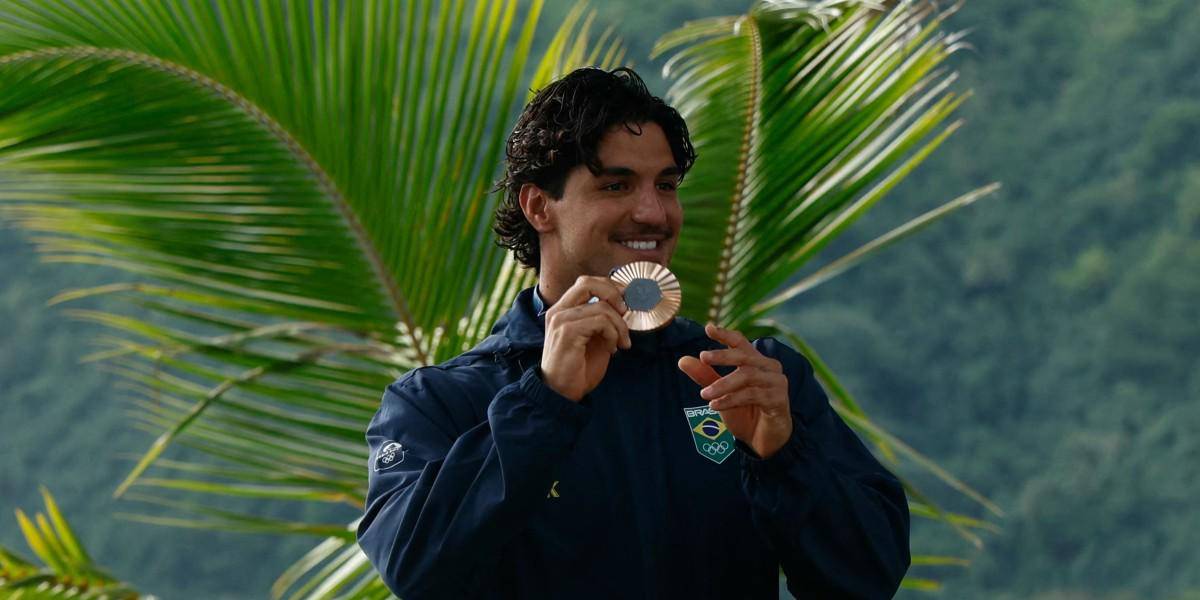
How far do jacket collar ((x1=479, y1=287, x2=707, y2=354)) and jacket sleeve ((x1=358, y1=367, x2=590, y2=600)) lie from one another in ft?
0.59

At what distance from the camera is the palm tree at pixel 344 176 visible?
268cm

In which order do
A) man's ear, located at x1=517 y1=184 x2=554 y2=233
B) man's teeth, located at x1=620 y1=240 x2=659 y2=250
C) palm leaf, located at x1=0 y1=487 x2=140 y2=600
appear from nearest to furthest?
1. man's teeth, located at x1=620 y1=240 x2=659 y2=250
2. man's ear, located at x1=517 y1=184 x2=554 y2=233
3. palm leaf, located at x1=0 y1=487 x2=140 y2=600

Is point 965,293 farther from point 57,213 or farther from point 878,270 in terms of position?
point 57,213

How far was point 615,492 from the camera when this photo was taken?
1539 millimetres

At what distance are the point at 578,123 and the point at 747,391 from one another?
1.31ft

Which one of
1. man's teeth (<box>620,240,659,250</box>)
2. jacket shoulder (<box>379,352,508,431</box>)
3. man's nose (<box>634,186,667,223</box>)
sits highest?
man's nose (<box>634,186,667,223</box>)

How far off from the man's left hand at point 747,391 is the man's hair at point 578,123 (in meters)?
0.31

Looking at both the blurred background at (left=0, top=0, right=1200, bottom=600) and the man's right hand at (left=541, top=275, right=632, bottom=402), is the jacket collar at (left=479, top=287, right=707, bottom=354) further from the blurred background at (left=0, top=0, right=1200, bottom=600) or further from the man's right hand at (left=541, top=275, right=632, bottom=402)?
the blurred background at (left=0, top=0, right=1200, bottom=600)

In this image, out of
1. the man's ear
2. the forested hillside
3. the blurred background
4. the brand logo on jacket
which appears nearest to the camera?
the brand logo on jacket

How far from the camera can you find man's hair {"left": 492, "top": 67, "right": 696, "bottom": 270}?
66.0 inches

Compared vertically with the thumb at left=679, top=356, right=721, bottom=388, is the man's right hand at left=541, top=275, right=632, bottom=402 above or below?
above

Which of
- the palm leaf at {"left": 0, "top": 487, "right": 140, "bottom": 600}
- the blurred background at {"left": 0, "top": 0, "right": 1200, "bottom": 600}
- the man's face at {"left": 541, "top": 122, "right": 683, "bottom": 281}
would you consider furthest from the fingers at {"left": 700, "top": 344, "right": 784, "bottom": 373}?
the blurred background at {"left": 0, "top": 0, "right": 1200, "bottom": 600}

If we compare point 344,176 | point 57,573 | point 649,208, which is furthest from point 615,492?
point 57,573

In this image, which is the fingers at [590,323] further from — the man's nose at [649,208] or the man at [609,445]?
the man's nose at [649,208]
